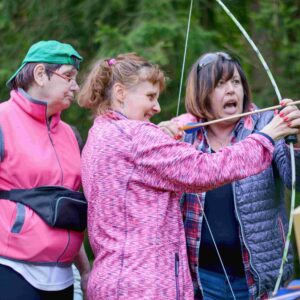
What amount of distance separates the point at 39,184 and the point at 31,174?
0.05 meters

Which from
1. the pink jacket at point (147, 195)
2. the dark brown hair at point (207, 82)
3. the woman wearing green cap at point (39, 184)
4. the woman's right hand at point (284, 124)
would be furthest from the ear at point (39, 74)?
the woman's right hand at point (284, 124)

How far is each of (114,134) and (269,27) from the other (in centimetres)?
260

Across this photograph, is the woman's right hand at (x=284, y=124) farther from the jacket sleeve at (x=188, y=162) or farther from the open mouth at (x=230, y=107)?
the open mouth at (x=230, y=107)

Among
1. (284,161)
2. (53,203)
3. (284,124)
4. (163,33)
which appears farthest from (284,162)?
(163,33)

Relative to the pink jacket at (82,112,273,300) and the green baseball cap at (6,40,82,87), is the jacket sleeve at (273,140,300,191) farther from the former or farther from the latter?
the green baseball cap at (6,40,82,87)

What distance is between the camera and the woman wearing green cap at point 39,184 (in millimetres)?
2611

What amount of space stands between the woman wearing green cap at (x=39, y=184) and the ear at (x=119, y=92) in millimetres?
251

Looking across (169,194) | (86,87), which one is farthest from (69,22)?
(169,194)

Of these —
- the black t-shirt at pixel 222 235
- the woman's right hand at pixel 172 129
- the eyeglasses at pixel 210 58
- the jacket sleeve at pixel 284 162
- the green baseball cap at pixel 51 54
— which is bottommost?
the black t-shirt at pixel 222 235

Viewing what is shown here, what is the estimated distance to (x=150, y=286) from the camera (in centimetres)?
242

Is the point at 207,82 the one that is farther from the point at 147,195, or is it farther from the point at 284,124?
the point at 147,195

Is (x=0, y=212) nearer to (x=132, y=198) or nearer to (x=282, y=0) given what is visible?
(x=132, y=198)

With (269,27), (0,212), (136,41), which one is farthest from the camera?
(269,27)

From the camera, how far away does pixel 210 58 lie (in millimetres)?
3002
